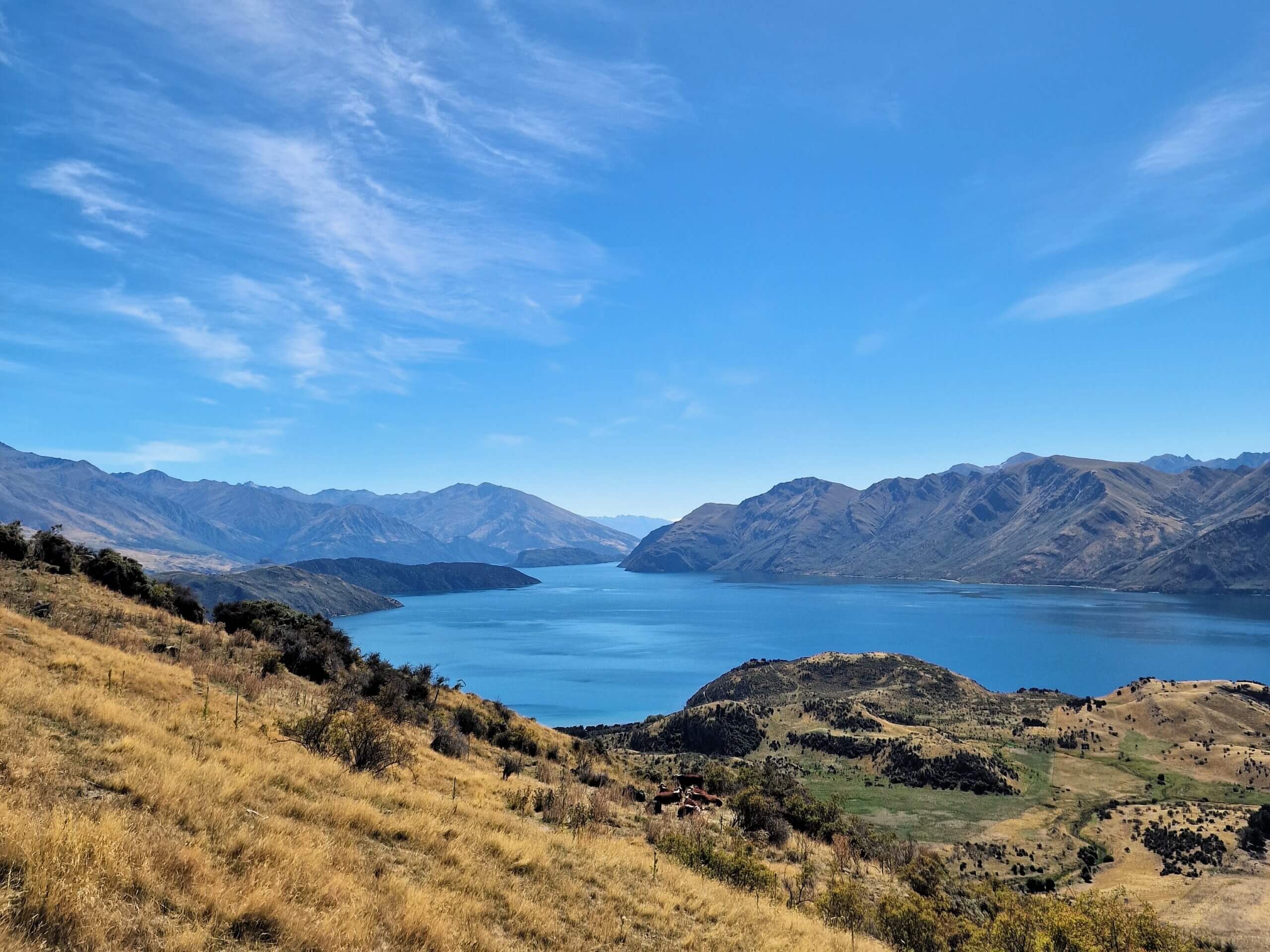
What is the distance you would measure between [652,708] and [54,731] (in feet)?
389

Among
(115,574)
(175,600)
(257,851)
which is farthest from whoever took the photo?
(175,600)

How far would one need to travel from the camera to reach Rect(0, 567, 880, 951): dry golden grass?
5.92 metres

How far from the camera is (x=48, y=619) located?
746 inches

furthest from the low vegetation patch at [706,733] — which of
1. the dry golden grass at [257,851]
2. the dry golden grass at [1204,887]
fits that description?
the dry golden grass at [257,851]

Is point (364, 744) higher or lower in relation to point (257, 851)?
lower

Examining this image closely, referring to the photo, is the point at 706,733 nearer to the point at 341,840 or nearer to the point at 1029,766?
the point at 1029,766

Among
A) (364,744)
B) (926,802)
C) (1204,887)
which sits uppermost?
(364,744)

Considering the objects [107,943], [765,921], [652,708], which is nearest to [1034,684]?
[652,708]

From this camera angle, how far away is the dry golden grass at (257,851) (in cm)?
592

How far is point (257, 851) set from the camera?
7500 mm

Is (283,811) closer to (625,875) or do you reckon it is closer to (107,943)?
(107,943)

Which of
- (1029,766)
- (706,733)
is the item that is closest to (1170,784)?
(1029,766)

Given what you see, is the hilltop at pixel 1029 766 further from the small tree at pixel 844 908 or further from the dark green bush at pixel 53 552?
the dark green bush at pixel 53 552

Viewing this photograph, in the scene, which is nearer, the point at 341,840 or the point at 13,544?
the point at 341,840
